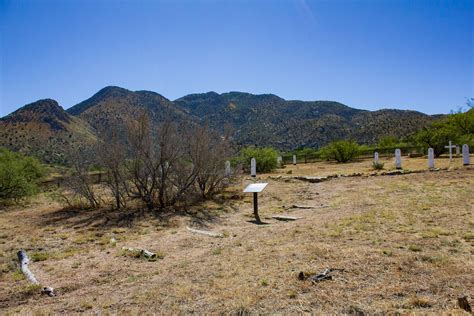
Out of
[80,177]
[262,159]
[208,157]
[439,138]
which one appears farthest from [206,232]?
[439,138]

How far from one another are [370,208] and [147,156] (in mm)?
8007

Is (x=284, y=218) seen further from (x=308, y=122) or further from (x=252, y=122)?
(x=252, y=122)

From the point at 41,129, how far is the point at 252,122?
46261 millimetres

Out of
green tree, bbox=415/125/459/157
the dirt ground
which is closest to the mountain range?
green tree, bbox=415/125/459/157

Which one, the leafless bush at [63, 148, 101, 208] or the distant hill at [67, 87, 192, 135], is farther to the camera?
the distant hill at [67, 87, 192, 135]

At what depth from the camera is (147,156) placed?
12898 millimetres

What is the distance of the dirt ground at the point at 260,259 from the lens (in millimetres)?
4457

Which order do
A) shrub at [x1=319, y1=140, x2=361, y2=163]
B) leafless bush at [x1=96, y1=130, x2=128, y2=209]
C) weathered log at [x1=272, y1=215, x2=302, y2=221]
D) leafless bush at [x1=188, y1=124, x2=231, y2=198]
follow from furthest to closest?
shrub at [x1=319, y1=140, x2=361, y2=163] → leafless bush at [x1=188, y1=124, x2=231, y2=198] → leafless bush at [x1=96, y1=130, x2=128, y2=209] → weathered log at [x1=272, y1=215, x2=302, y2=221]

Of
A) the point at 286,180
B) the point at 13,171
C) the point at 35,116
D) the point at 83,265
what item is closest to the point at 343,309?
the point at 83,265

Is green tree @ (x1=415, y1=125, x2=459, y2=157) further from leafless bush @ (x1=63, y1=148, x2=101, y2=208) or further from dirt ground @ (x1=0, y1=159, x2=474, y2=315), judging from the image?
leafless bush @ (x1=63, y1=148, x2=101, y2=208)

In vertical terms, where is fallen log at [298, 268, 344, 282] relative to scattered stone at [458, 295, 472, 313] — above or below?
below

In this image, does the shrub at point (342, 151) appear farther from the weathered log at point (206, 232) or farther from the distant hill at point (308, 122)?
the weathered log at point (206, 232)

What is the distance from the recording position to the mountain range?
57656 mm

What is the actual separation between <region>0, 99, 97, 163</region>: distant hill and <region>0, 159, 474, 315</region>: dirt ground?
41.9m
